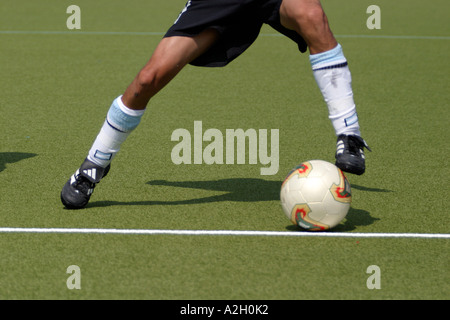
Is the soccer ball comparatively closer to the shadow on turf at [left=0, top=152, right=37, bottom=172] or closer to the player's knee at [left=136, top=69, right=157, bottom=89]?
the player's knee at [left=136, top=69, right=157, bottom=89]

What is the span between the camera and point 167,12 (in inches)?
607

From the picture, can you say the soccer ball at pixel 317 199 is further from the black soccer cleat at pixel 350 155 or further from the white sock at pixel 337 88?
the white sock at pixel 337 88

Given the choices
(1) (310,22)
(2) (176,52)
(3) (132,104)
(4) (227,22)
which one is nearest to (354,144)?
(1) (310,22)

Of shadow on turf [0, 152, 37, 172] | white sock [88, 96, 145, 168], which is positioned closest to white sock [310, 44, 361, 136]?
white sock [88, 96, 145, 168]

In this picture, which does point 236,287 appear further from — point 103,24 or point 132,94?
point 103,24

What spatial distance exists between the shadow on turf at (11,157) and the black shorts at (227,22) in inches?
71.9

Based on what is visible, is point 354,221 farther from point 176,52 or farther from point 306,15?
point 176,52

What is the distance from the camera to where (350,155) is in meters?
4.24

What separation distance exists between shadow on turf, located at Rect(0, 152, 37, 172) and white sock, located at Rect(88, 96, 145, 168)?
4.06ft

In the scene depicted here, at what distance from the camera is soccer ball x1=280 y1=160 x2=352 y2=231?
13.8 feet

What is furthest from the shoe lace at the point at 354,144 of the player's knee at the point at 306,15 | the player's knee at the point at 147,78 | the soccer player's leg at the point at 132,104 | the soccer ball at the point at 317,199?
the player's knee at the point at 147,78

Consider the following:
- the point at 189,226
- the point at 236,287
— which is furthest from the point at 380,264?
the point at 189,226

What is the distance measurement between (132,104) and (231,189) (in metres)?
1.02

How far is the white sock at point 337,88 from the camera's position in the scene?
434 cm
